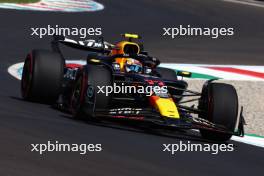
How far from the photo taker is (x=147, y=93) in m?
11.7

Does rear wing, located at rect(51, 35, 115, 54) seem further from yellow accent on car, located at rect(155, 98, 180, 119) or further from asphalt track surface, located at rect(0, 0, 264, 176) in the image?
yellow accent on car, located at rect(155, 98, 180, 119)

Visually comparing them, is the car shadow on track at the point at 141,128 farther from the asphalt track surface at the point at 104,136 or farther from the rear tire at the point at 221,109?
the rear tire at the point at 221,109

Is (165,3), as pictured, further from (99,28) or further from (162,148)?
(162,148)

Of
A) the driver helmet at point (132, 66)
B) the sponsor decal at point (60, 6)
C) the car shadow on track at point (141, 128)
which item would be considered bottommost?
the sponsor decal at point (60, 6)

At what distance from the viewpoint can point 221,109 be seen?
1159 cm

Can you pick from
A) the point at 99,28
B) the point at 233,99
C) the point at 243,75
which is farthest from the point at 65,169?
the point at 99,28

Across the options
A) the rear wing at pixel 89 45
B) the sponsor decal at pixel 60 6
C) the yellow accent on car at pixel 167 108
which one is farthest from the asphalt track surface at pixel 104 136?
the sponsor decal at pixel 60 6

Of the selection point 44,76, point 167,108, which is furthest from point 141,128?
point 44,76

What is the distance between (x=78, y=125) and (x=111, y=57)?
1.84 metres

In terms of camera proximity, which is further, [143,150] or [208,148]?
[208,148]

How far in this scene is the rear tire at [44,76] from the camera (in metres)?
13.0

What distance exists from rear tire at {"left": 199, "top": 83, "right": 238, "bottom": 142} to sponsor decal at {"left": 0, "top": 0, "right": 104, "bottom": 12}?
15.8 metres

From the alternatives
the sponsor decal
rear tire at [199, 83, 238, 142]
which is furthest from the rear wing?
the sponsor decal

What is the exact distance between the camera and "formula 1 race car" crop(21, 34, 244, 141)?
37.3 ft
